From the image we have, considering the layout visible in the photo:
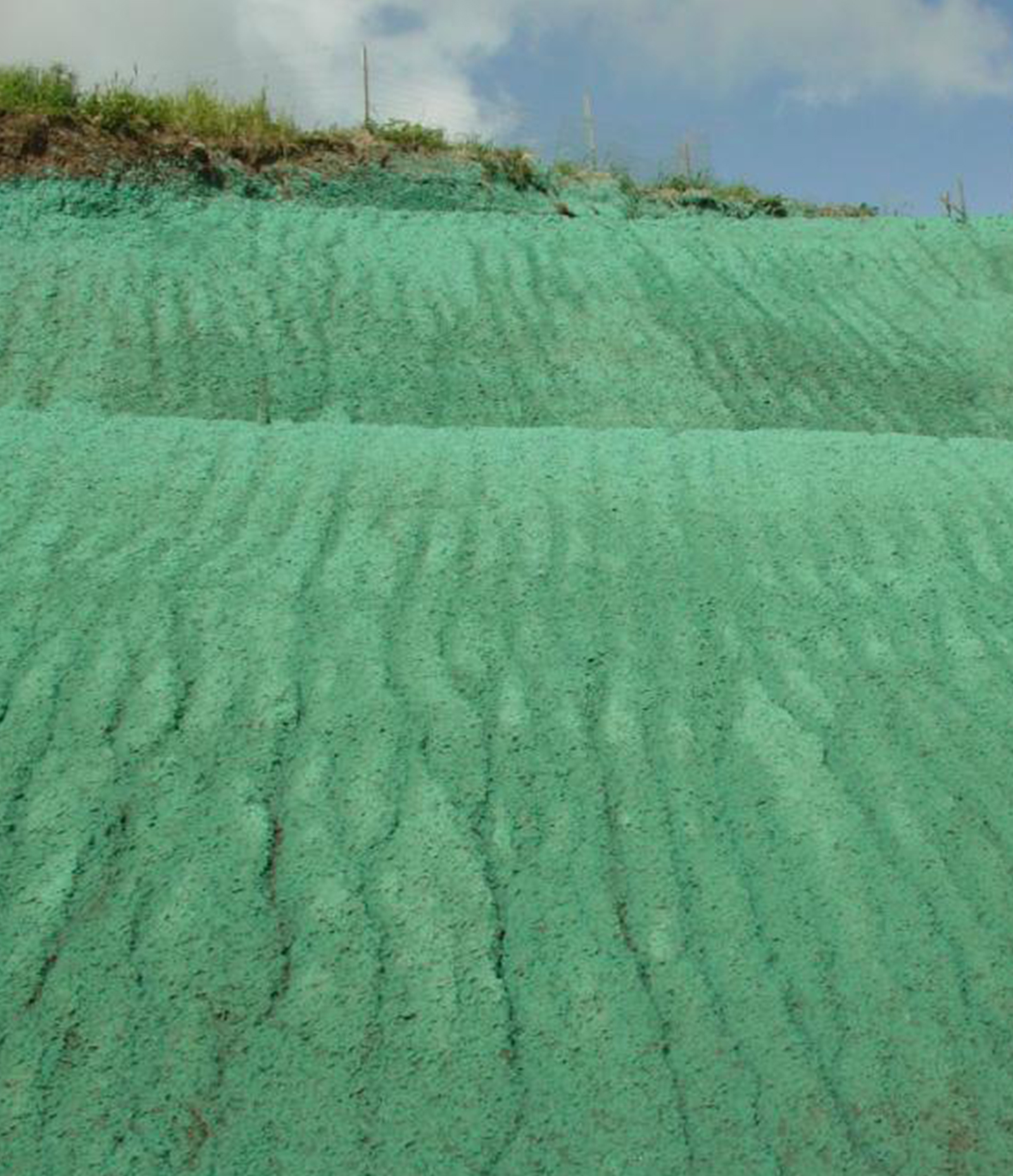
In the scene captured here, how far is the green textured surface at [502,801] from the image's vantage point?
3.14m

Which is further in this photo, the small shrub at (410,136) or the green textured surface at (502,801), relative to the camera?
the small shrub at (410,136)

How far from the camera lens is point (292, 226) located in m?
9.13

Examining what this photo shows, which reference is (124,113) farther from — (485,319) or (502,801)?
(502,801)

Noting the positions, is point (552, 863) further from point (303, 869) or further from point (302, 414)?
point (302, 414)

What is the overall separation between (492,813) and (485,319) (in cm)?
525

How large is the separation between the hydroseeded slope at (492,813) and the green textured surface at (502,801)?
12mm

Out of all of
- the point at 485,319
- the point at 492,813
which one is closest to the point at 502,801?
the point at 492,813

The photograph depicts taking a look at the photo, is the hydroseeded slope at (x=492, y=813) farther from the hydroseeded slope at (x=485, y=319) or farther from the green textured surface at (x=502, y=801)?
the hydroseeded slope at (x=485, y=319)

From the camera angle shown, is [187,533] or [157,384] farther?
[157,384]

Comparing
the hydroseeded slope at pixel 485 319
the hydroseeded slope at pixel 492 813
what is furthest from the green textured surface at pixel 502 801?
the hydroseeded slope at pixel 485 319

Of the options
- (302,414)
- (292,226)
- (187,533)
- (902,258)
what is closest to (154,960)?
(187,533)

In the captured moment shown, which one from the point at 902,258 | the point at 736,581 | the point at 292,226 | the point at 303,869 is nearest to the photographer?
the point at 303,869

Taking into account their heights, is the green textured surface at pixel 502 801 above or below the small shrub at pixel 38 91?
below

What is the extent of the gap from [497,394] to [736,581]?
134 inches
